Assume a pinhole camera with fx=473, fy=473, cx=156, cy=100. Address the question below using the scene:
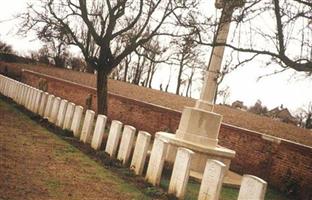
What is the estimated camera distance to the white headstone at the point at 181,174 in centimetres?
798

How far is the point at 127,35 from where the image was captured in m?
19.1

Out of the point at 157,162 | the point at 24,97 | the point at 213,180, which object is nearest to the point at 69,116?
the point at 157,162

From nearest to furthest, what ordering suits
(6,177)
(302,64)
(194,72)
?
1. (6,177)
2. (302,64)
3. (194,72)

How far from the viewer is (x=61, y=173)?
28.0 feet

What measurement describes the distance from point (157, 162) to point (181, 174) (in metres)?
0.98

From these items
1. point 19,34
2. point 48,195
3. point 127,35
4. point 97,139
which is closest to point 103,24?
point 127,35

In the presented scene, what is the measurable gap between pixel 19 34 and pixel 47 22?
1.55 meters

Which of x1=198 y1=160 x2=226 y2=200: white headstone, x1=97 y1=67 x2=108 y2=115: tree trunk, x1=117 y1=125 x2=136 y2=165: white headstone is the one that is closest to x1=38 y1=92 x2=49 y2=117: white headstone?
x1=97 y1=67 x2=108 y2=115: tree trunk

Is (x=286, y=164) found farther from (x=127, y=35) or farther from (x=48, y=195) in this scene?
(x=127, y=35)

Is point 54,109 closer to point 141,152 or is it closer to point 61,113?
point 61,113

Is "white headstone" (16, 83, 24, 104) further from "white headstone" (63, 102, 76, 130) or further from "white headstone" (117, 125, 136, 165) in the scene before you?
"white headstone" (117, 125, 136, 165)

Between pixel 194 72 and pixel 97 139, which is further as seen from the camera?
pixel 194 72

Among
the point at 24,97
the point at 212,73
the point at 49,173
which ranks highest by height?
the point at 212,73

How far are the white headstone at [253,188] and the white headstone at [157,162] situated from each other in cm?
247
